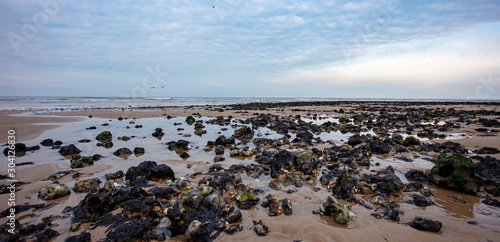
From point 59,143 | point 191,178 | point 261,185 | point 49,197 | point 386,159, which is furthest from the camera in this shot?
point 59,143

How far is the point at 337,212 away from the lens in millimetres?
4414

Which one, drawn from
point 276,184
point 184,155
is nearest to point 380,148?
point 276,184

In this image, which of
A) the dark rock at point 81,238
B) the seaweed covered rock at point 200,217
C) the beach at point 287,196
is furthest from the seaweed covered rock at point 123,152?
the seaweed covered rock at point 200,217

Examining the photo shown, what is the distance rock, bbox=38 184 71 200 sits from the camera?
5.32m

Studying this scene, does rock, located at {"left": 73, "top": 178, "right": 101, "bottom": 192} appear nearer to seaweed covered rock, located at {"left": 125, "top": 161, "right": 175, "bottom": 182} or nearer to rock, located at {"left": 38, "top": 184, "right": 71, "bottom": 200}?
rock, located at {"left": 38, "top": 184, "right": 71, "bottom": 200}

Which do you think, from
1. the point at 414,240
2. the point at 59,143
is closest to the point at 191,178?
the point at 414,240

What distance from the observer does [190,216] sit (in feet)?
13.9

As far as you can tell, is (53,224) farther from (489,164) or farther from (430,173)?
(489,164)

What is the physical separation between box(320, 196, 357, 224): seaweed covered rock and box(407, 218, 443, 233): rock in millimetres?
1050

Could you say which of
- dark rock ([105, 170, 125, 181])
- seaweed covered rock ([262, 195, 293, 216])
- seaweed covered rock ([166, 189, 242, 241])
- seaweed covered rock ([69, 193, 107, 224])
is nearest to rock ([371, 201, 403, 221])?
seaweed covered rock ([262, 195, 293, 216])

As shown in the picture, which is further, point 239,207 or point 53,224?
point 239,207

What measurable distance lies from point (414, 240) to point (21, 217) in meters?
7.61

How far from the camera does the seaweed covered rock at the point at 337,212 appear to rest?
4278 millimetres

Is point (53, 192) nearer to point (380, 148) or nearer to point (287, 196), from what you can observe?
point (287, 196)
